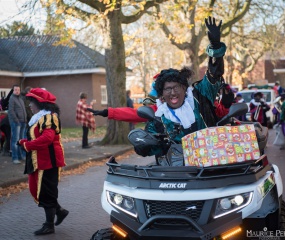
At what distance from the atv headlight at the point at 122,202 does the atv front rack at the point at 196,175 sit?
11cm

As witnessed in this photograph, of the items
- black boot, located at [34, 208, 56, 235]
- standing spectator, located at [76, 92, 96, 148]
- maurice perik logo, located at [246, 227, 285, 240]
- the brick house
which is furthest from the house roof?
maurice perik logo, located at [246, 227, 285, 240]

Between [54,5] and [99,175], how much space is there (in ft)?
24.5

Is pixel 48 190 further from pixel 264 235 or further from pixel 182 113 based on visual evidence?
pixel 264 235

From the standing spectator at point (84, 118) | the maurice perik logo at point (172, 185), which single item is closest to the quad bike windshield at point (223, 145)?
the maurice perik logo at point (172, 185)

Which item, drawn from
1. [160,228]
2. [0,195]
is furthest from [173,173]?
[0,195]

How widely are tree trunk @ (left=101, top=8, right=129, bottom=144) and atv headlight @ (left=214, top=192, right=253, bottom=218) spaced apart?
47.5ft

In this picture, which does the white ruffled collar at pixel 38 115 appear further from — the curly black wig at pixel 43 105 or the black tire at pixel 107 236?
the black tire at pixel 107 236

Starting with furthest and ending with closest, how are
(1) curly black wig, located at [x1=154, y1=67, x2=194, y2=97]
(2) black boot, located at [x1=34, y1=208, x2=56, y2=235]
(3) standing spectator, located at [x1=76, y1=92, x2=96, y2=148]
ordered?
(3) standing spectator, located at [x1=76, y1=92, x2=96, y2=148], (2) black boot, located at [x1=34, y1=208, x2=56, y2=235], (1) curly black wig, located at [x1=154, y1=67, x2=194, y2=97]

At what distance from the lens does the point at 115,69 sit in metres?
18.3

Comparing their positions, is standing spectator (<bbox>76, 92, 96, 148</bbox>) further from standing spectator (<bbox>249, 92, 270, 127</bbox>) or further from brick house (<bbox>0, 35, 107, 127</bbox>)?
brick house (<bbox>0, 35, 107, 127</bbox>)

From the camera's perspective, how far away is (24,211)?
8.44 meters

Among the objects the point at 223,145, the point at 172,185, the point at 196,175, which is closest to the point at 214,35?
the point at 223,145

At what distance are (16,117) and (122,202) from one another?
9.86 m

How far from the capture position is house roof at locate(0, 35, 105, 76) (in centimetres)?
3209
